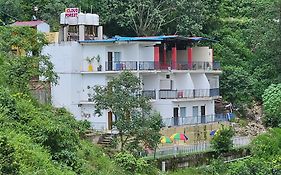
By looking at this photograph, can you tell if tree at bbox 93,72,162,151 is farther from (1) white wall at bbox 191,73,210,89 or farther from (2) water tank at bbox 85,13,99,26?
Result: (1) white wall at bbox 191,73,210,89

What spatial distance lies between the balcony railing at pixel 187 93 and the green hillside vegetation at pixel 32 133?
30.3 feet

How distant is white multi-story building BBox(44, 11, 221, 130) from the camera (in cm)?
3719

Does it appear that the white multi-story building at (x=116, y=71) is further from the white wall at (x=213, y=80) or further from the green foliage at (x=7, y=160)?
the green foliage at (x=7, y=160)


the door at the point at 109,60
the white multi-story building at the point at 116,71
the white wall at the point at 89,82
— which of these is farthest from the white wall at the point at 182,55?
the white wall at the point at 89,82

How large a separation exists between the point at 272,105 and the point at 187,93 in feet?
19.0

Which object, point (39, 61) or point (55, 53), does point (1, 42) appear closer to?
point (39, 61)

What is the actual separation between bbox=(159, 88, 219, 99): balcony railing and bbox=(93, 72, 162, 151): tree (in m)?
8.85

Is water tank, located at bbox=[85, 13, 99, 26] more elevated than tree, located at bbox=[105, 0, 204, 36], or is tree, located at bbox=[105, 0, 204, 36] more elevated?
tree, located at bbox=[105, 0, 204, 36]

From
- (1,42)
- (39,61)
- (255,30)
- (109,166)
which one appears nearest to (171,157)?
(109,166)

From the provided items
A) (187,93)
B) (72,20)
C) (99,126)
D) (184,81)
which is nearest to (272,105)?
(187,93)

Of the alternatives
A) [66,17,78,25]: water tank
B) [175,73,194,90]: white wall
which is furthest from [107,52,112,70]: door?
[175,73,194,90]: white wall

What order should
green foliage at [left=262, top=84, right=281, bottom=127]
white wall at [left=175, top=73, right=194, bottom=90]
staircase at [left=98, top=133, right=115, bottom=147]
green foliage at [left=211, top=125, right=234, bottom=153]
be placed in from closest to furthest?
1. staircase at [left=98, top=133, right=115, bottom=147]
2. green foliage at [left=211, top=125, right=234, bottom=153]
3. white wall at [left=175, top=73, right=194, bottom=90]
4. green foliage at [left=262, top=84, right=281, bottom=127]

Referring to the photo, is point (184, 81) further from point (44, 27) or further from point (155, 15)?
point (44, 27)

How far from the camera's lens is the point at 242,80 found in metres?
42.8
